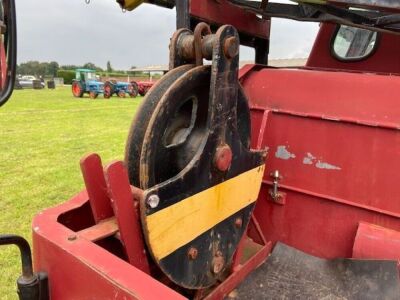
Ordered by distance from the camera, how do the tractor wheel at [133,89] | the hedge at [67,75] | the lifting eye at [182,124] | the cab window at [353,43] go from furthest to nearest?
the hedge at [67,75] < the tractor wheel at [133,89] < the cab window at [353,43] < the lifting eye at [182,124]

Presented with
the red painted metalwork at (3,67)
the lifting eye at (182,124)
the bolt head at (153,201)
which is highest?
the red painted metalwork at (3,67)

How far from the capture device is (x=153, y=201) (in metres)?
1.24

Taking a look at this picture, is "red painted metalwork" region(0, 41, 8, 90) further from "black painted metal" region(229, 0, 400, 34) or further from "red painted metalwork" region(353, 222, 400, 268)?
"red painted metalwork" region(353, 222, 400, 268)

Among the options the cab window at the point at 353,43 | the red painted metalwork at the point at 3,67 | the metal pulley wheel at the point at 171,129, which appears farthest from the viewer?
the cab window at the point at 353,43

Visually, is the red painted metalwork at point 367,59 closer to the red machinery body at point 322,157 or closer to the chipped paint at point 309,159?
the red machinery body at point 322,157

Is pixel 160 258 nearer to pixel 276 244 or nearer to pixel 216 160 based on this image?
pixel 216 160

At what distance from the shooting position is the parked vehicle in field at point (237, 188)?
129 centimetres

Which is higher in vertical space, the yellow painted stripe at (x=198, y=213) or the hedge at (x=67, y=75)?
the yellow painted stripe at (x=198, y=213)

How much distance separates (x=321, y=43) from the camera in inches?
116

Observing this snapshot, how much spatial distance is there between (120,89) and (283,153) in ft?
82.2

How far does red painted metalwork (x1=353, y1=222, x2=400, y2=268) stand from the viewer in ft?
5.65

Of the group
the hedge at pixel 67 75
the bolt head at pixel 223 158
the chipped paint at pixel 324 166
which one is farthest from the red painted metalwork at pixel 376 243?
the hedge at pixel 67 75

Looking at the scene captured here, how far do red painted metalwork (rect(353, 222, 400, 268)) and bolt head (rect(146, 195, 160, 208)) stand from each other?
3.33 feet

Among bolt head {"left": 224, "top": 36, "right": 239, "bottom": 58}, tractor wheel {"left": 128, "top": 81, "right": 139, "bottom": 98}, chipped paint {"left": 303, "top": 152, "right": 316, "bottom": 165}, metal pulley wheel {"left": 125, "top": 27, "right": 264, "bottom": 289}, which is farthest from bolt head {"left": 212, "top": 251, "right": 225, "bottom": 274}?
tractor wheel {"left": 128, "top": 81, "right": 139, "bottom": 98}
